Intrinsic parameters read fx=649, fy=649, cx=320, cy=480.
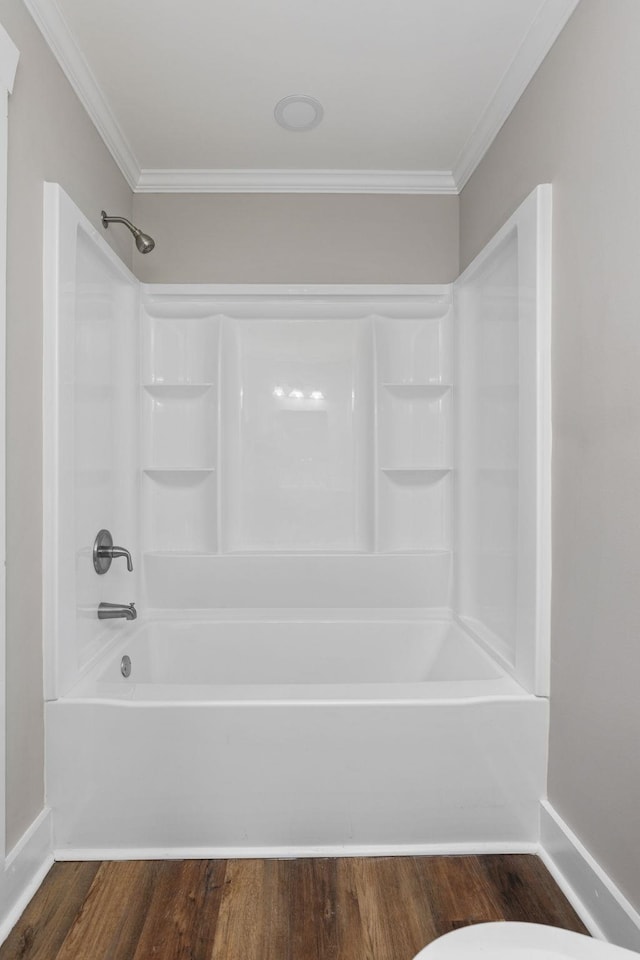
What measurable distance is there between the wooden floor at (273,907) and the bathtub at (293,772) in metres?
0.06

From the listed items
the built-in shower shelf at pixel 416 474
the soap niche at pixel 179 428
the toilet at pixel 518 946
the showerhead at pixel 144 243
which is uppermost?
the showerhead at pixel 144 243

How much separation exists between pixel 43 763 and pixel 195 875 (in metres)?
0.55

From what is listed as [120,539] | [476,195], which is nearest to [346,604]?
[120,539]

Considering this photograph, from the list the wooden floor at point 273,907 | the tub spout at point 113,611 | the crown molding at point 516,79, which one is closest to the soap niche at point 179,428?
the tub spout at point 113,611

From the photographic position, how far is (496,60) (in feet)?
6.91

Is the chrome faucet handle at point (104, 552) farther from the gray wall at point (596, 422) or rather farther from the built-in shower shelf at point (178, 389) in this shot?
the gray wall at point (596, 422)

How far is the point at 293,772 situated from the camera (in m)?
1.94

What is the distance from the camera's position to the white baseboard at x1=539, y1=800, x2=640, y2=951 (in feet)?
4.88

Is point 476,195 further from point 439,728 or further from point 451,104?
point 439,728

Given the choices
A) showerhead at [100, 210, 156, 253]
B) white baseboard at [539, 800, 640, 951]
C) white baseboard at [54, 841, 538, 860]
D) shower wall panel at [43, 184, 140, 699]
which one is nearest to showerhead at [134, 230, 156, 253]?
showerhead at [100, 210, 156, 253]

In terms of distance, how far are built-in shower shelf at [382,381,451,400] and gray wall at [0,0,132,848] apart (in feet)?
5.25

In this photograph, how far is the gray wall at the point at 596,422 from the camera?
149cm

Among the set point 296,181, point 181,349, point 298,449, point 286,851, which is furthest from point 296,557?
point 296,181

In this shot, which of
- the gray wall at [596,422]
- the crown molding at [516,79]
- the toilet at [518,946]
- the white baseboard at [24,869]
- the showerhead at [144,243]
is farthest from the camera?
the showerhead at [144,243]
